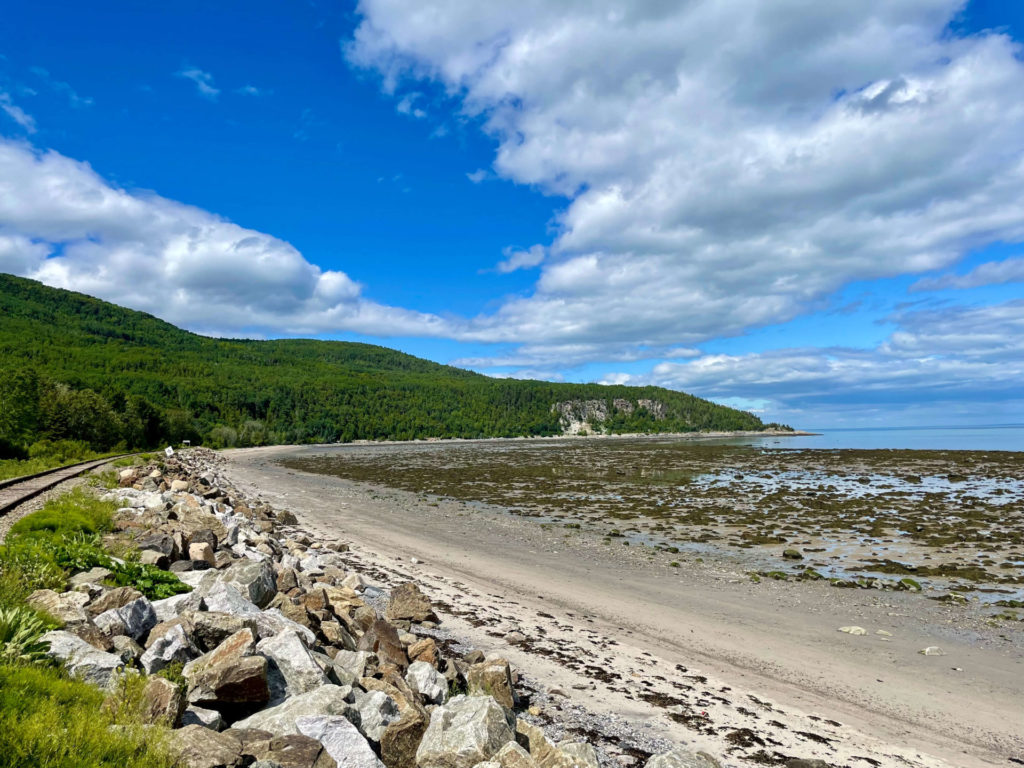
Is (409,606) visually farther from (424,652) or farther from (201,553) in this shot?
(201,553)

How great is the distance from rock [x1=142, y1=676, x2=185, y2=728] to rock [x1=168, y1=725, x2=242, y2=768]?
0.21 metres

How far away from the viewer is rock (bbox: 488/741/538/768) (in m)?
5.40

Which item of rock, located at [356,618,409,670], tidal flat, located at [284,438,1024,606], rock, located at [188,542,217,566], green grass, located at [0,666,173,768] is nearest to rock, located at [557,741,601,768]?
rock, located at [356,618,409,670]

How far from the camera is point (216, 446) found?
128m

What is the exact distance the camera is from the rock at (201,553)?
11.4 metres

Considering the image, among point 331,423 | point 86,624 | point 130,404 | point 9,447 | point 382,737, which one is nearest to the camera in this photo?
point 382,737

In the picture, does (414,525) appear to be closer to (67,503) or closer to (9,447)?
(67,503)

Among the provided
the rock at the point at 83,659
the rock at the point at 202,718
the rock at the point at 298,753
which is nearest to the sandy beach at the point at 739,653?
the rock at the point at 298,753

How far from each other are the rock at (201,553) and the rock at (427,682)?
620cm

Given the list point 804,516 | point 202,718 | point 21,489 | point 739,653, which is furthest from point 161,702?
point 804,516

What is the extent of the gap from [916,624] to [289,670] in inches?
619

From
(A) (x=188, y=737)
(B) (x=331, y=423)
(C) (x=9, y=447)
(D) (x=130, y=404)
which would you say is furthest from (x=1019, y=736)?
(B) (x=331, y=423)

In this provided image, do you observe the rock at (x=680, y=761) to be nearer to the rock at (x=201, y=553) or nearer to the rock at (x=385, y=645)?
the rock at (x=385, y=645)

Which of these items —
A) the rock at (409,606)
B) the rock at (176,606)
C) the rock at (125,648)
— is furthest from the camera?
the rock at (409,606)
